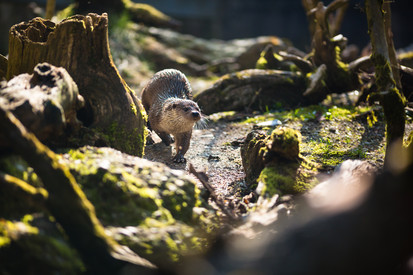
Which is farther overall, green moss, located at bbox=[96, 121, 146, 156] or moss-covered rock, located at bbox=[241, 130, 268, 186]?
moss-covered rock, located at bbox=[241, 130, 268, 186]

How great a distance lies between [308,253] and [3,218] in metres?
1.41

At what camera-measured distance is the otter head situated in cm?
446

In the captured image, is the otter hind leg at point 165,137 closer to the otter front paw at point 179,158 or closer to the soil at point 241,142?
the soil at point 241,142

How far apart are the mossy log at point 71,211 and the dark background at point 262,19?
1234 cm

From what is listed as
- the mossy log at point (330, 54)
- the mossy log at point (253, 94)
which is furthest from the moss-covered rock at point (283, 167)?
the mossy log at point (330, 54)

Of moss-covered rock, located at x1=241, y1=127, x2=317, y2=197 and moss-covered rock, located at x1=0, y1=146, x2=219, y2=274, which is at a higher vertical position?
moss-covered rock, located at x1=241, y1=127, x2=317, y2=197

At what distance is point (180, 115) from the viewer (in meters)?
4.55

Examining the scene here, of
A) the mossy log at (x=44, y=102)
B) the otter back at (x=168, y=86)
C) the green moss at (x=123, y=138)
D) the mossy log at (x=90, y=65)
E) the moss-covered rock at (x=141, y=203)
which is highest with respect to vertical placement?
the otter back at (x=168, y=86)

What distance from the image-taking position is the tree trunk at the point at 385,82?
2914 millimetres

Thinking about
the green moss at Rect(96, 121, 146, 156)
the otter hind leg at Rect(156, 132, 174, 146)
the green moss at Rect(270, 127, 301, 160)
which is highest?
the otter hind leg at Rect(156, 132, 174, 146)

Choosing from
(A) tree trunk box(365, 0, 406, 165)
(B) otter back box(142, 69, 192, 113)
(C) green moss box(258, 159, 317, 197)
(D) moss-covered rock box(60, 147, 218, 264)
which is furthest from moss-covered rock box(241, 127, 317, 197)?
(B) otter back box(142, 69, 192, 113)

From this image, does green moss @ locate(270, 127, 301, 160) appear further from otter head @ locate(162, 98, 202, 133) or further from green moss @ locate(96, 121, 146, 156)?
otter head @ locate(162, 98, 202, 133)

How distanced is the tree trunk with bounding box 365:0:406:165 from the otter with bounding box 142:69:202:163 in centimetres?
197

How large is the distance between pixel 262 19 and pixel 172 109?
1212 cm
